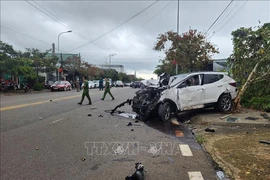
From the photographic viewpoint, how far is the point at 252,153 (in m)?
5.51

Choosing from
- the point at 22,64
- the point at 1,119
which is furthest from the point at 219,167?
the point at 22,64

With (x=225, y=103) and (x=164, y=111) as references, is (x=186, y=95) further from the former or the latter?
(x=225, y=103)

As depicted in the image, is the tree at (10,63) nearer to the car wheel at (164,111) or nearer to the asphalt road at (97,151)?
the asphalt road at (97,151)

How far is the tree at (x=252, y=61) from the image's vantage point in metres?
12.6

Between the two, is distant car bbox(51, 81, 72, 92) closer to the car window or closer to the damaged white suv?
the damaged white suv

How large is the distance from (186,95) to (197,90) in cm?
62

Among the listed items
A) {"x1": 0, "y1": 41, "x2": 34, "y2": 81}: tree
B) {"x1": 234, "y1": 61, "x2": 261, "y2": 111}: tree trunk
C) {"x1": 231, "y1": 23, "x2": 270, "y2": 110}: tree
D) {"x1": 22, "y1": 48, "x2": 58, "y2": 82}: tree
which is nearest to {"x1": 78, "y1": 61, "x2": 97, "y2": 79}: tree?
{"x1": 22, "y1": 48, "x2": 58, "y2": 82}: tree

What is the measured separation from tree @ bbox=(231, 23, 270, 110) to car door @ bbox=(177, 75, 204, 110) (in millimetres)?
2089

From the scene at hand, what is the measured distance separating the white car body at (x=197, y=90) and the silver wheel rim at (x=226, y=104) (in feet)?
0.85

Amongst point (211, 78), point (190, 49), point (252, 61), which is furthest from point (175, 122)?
point (190, 49)

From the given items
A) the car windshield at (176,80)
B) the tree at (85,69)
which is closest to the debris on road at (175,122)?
the car windshield at (176,80)

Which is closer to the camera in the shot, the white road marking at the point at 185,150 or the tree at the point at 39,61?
the white road marking at the point at 185,150

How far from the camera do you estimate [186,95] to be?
10.3 metres

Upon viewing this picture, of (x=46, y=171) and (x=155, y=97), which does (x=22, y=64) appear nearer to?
(x=155, y=97)
